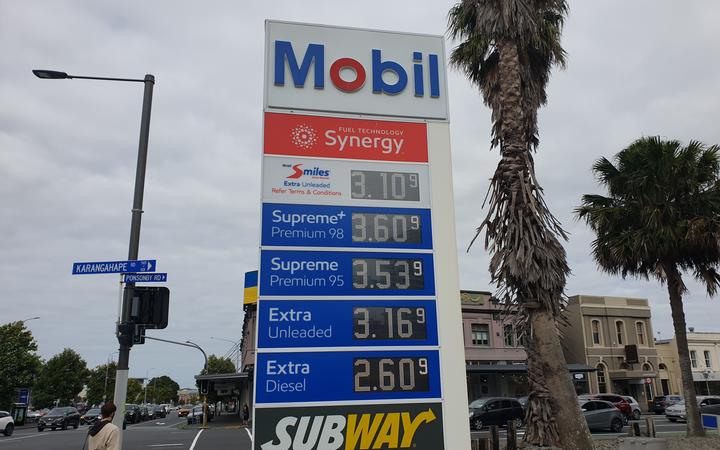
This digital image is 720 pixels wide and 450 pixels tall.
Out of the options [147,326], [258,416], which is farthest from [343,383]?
[147,326]

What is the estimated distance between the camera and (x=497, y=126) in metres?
14.1

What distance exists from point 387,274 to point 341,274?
653 millimetres

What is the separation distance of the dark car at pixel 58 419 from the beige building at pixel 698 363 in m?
45.8

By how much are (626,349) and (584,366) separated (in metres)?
6.18

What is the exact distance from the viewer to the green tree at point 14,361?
40.0 m

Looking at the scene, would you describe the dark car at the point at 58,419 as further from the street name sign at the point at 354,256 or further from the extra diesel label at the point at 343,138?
the extra diesel label at the point at 343,138

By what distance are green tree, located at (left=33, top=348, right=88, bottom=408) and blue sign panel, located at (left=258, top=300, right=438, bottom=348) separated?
60.3 metres

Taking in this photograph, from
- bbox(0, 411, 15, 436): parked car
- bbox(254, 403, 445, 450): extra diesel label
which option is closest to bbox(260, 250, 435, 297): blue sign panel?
bbox(254, 403, 445, 450): extra diesel label

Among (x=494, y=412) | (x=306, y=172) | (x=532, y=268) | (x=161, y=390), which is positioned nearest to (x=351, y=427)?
(x=306, y=172)

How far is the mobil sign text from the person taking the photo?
8477mm

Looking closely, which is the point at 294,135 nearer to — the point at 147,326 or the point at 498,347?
the point at 147,326

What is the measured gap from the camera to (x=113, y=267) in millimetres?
8867

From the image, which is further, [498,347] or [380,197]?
[498,347]

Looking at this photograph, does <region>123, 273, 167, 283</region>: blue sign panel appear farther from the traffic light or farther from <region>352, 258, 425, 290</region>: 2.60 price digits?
<region>352, 258, 425, 290</region>: 2.60 price digits
